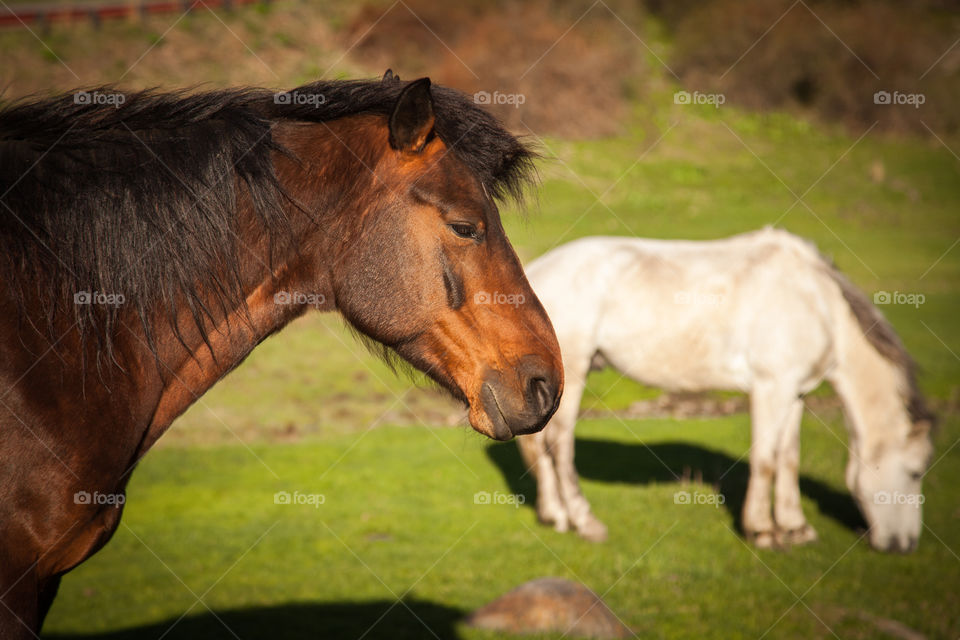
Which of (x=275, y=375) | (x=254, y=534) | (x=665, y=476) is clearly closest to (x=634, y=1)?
(x=275, y=375)

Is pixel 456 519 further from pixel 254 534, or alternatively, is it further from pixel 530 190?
pixel 530 190

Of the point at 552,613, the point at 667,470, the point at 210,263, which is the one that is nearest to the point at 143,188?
the point at 210,263

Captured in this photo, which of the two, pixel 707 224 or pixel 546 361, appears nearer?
pixel 546 361

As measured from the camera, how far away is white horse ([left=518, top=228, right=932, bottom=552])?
23.1ft

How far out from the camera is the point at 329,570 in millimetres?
6500

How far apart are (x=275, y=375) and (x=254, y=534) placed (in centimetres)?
610
